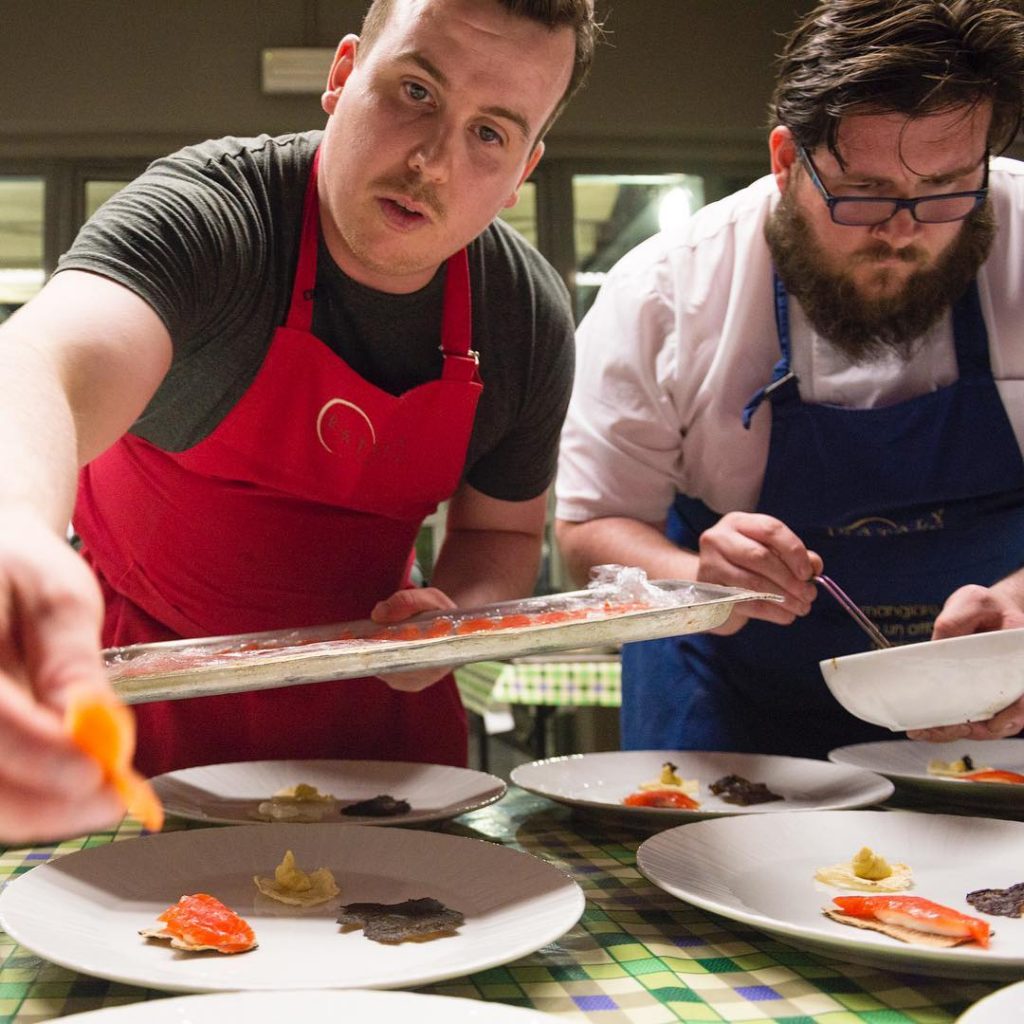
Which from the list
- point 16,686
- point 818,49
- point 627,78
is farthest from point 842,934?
point 627,78

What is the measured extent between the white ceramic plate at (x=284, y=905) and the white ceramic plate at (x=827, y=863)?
0.48 ft

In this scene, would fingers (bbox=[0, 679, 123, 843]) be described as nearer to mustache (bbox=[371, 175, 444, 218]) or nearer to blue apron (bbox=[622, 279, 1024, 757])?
mustache (bbox=[371, 175, 444, 218])

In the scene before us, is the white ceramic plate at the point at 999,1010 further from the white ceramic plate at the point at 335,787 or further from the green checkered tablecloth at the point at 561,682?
the green checkered tablecloth at the point at 561,682

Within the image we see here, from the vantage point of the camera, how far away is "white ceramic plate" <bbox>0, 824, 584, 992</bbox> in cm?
80

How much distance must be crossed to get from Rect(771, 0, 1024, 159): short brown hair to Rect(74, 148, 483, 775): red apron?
0.58 metres

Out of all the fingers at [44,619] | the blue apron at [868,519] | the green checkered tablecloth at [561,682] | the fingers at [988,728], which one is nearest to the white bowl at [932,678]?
the fingers at [988,728]

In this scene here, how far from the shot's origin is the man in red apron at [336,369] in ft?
4.38

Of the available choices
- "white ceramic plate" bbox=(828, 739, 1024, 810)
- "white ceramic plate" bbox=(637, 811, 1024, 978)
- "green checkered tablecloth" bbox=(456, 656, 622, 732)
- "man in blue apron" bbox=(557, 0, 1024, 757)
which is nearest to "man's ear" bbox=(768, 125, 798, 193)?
"man in blue apron" bbox=(557, 0, 1024, 757)

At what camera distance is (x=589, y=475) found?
6.50 feet

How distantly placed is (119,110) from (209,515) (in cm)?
469

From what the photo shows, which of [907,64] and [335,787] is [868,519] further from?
[335,787]

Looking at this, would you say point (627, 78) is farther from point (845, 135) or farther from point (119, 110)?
point (845, 135)

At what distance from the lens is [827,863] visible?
3.83ft

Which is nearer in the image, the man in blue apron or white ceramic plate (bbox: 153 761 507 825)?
white ceramic plate (bbox: 153 761 507 825)
